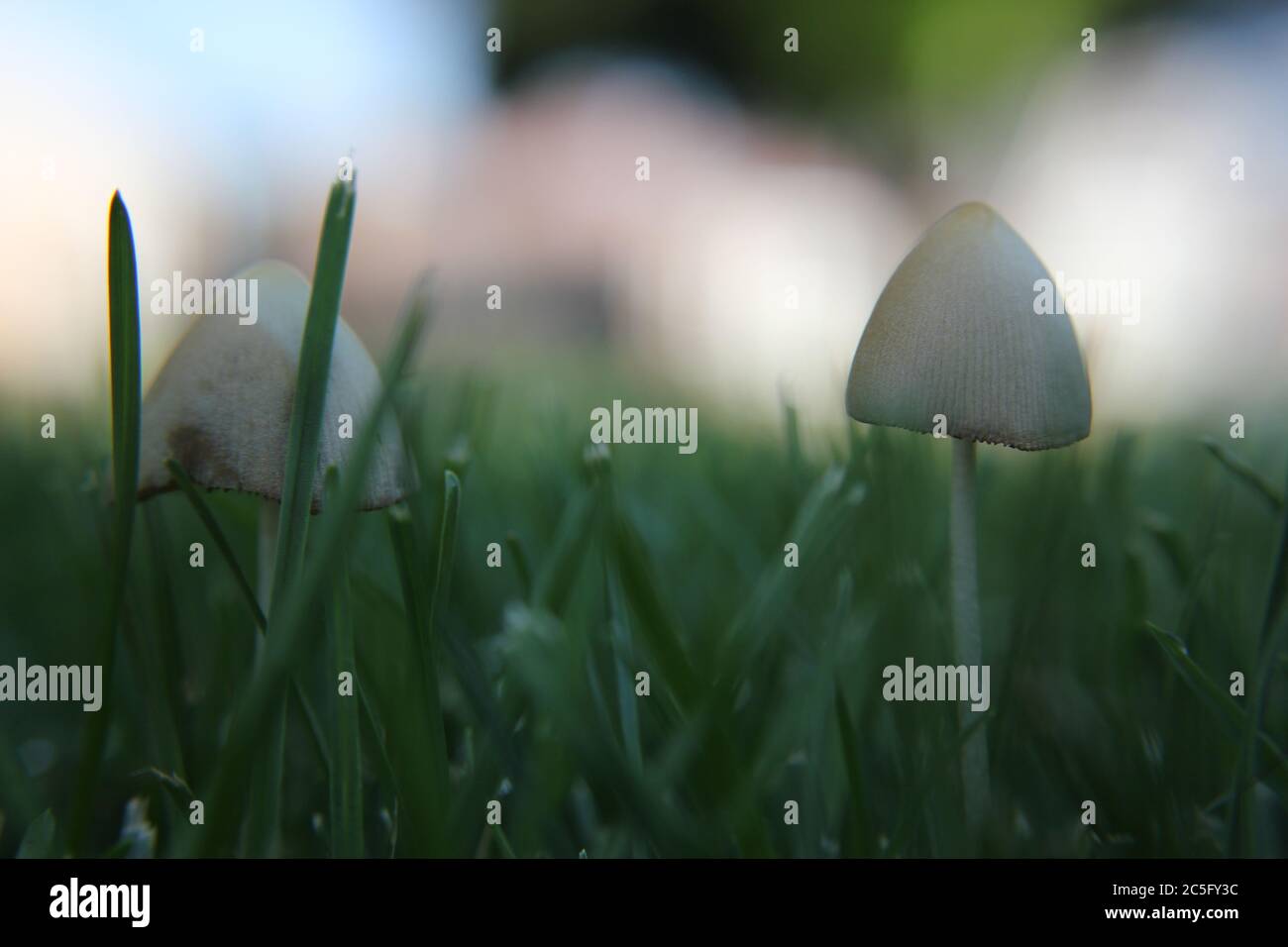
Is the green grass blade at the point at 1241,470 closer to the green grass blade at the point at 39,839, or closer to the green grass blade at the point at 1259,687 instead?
the green grass blade at the point at 1259,687

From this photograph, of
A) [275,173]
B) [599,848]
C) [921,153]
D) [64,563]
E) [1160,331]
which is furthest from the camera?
[921,153]

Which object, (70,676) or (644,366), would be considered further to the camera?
(644,366)

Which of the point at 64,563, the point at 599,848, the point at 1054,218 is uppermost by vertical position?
the point at 1054,218

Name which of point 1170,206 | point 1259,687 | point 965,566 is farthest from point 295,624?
point 1170,206

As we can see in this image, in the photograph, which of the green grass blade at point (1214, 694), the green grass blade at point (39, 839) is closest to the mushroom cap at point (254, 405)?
the green grass blade at point (39, 839)

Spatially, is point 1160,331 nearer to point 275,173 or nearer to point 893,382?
point 893,382

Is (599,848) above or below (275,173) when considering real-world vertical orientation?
below

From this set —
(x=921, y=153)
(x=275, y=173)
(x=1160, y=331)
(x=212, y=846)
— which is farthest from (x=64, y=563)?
(x=1160, y=331)
